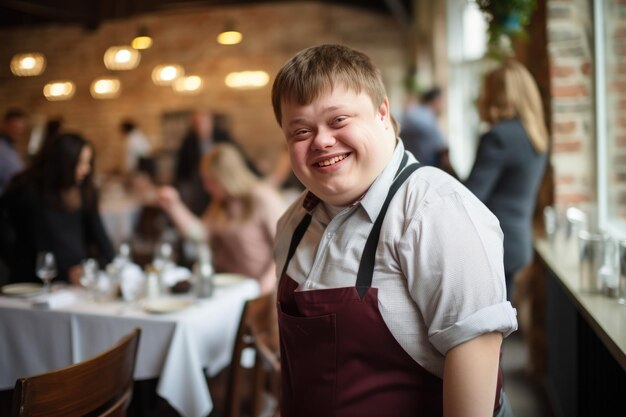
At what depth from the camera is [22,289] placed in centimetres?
299

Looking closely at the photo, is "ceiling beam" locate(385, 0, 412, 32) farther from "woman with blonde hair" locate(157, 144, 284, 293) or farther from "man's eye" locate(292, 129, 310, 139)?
"man's eye" locate(292, 129, 310, 139)

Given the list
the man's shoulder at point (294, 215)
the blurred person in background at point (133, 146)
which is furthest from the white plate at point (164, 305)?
the blurred person in background at point (133, 146)

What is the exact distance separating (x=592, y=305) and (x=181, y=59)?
8.69 m

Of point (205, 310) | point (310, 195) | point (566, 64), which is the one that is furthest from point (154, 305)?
point (566, 64)

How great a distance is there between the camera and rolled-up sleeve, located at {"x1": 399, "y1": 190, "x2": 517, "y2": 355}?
1.05m

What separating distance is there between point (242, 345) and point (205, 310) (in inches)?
12.3

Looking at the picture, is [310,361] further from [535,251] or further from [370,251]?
Result: [535,251]

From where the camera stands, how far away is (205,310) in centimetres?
260

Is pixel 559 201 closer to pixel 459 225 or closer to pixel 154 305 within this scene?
pixel 154 305

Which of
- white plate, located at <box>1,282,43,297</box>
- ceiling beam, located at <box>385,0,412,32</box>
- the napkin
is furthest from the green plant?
ceiling beam, located at <box>385,0,412,32</box>

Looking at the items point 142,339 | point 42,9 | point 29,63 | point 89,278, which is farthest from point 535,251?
point 42,9

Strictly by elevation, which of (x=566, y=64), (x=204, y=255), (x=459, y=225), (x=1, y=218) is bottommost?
(x=204, y=255)

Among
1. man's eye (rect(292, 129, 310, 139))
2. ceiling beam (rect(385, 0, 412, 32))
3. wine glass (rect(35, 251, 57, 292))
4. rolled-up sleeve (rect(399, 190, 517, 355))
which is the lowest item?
wine glass (rect(35, 251, 57, 292))

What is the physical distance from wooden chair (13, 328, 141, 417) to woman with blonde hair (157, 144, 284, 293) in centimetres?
134
